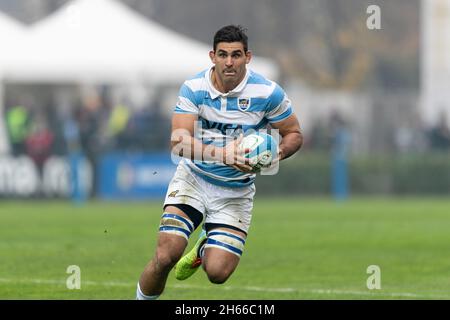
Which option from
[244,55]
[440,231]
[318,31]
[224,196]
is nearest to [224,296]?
[224,196]

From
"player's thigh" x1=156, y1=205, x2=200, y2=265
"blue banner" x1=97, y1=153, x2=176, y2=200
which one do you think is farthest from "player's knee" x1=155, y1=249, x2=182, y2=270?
"blue banner" x1=97, y1=153, x2=176, y2=200

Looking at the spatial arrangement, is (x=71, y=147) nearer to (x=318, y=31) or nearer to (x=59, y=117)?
(x=59, y=117)

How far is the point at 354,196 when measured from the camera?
3266 centimetres

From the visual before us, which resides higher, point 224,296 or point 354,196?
point 224,296

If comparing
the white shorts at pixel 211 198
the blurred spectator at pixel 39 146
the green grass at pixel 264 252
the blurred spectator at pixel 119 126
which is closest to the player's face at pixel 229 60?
the white shorts at pixel 211 198

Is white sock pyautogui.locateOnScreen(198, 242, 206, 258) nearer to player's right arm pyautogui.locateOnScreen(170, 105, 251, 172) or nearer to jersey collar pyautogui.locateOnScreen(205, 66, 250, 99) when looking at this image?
player's right arm pyautogui.locateOnScreen(170, 105, 251, 172)

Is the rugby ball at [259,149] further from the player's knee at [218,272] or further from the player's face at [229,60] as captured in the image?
the player's knee at [218,272]

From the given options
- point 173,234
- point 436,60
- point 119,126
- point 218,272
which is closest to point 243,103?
point 173,234

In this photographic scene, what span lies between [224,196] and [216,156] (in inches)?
25.7

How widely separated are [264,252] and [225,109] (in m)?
6.52

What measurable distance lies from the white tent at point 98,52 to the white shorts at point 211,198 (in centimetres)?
2062

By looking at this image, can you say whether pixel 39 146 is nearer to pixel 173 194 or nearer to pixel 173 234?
pixel 173 194

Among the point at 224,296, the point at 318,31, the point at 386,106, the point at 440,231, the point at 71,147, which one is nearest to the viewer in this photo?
the point at 224,296

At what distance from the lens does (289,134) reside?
34.6 ft
